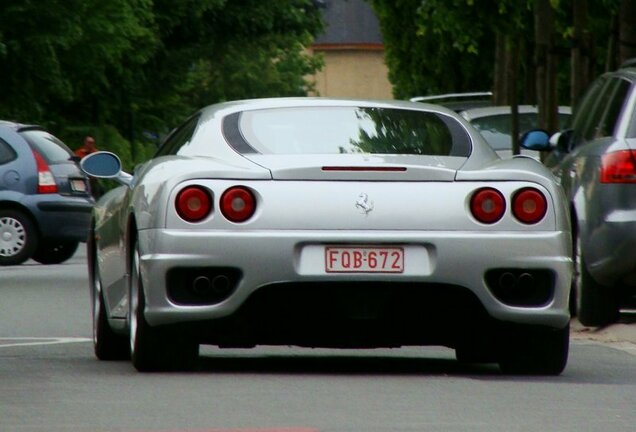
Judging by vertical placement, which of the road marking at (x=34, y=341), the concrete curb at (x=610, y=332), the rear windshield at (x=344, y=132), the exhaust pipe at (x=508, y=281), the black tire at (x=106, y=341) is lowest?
the concrete curb at (x=610, y=332)

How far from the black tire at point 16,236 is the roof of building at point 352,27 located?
110 m

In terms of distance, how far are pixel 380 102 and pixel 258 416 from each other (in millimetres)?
2832

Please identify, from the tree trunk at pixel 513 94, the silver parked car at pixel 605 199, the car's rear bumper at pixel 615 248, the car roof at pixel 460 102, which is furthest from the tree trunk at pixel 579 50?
the car's rear bumper at pixel 615 248

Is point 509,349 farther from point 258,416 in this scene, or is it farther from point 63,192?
point 63,192

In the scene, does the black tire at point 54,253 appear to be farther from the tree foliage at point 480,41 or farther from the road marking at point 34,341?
the road marking at point 34,341

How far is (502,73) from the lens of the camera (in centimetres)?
4222

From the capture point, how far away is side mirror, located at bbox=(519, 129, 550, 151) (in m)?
14.8

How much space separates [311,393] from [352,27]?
411 feet

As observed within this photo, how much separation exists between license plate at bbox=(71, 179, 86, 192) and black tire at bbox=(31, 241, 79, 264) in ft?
3.83

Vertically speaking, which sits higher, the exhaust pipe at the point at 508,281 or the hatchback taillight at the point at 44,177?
the exhaust pipe at the point at 508,281

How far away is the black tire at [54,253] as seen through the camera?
2434cm

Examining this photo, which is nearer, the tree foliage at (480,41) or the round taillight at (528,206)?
the round taillight at (528,206)

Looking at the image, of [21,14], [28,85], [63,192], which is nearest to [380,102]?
[63,192]

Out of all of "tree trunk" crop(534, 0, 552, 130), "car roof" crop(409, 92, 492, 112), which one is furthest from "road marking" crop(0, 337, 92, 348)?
"tree trunk" crop(534, 0, 552, 130)
